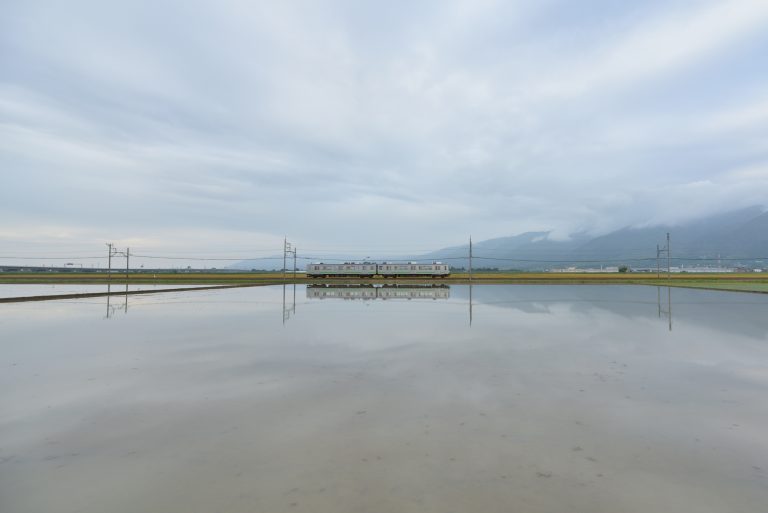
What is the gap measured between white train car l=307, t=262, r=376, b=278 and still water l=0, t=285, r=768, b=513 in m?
82.5

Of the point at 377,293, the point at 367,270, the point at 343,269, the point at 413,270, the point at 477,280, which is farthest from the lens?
the point at 367,270

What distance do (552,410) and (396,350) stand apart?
19.3 feet

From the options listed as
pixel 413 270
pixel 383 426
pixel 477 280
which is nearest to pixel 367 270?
pixel 413 270

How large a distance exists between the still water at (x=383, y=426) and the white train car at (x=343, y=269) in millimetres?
82506

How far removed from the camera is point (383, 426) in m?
6.23

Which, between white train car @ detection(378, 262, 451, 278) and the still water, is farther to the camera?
white train car @ detection(378, 262, 451, 278)

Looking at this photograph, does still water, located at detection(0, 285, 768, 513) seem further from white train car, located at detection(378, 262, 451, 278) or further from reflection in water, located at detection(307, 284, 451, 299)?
white train car, located at detection(378, 262, 451, 278)

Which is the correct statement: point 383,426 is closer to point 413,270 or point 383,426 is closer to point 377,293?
point 377,293

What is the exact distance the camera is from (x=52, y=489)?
4480 millimetres

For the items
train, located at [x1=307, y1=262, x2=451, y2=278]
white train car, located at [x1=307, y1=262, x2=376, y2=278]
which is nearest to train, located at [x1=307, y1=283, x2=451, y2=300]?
train, located at [x1=307, y1=262, x2=451, y2=278]

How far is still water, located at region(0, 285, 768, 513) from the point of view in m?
4.36

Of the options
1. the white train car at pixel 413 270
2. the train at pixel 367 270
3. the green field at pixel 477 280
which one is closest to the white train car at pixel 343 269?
the train at pixel 367 270

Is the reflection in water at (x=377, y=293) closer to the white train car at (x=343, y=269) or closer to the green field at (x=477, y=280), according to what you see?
the green field at (x=477, y=280)

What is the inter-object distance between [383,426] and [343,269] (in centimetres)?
9123
